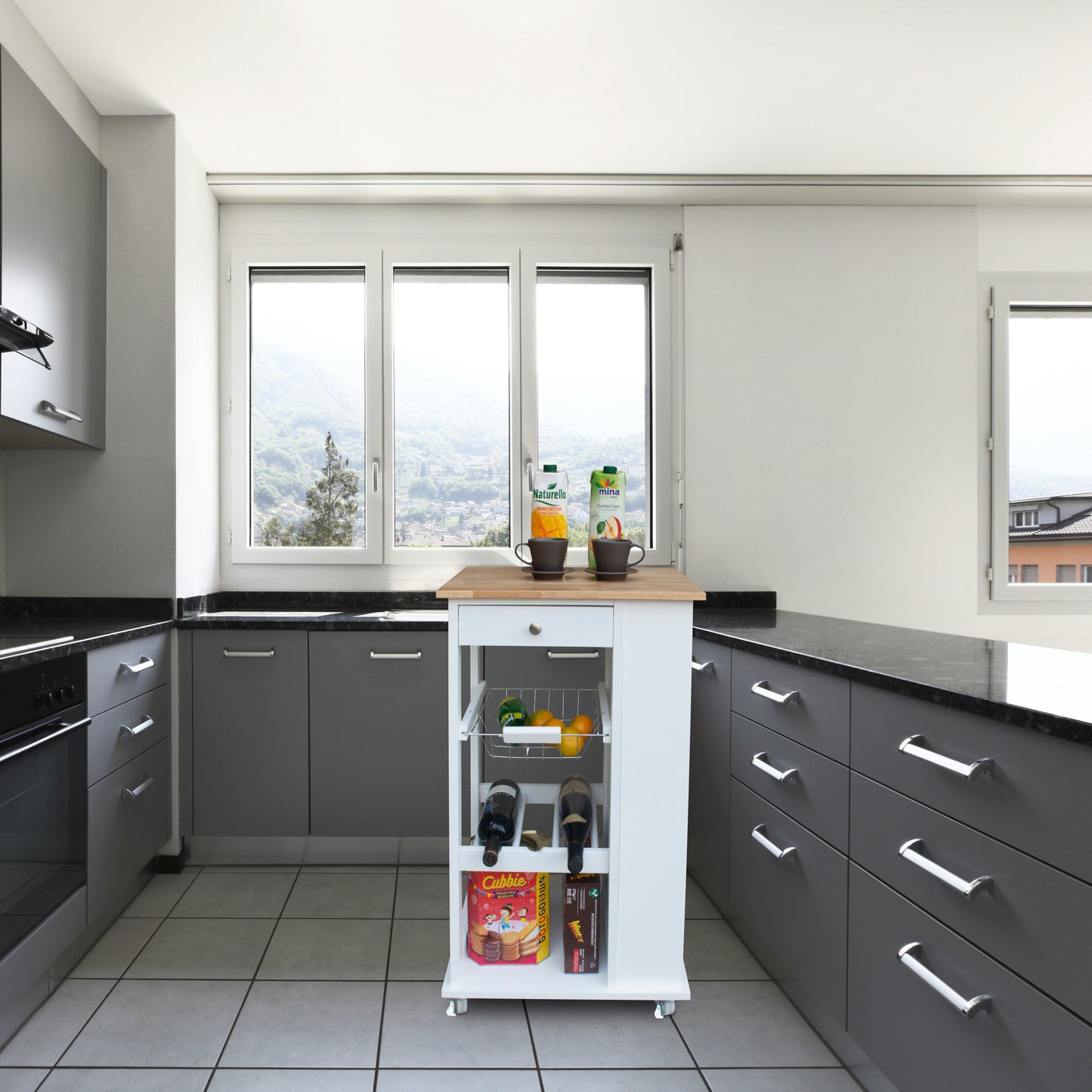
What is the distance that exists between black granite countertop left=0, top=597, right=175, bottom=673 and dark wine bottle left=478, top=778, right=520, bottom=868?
3.70ft

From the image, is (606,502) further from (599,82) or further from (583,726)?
(599,82)

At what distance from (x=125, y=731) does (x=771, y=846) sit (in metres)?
1.88

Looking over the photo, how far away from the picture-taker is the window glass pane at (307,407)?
10.2 feet

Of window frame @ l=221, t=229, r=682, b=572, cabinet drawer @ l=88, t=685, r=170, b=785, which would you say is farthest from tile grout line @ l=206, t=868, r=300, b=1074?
window frame @ l=221, t=229, r=682, b=572

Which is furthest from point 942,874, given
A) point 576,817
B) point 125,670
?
point 125,670

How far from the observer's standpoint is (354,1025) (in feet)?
5.74

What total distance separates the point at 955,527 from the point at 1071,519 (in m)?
0.54

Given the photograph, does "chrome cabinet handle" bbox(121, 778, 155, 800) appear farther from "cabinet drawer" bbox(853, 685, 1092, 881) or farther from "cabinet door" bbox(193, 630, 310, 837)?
→ "cabinet drawer" bbox(853, 685, 1092, 881)

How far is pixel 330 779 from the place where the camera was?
103 inches

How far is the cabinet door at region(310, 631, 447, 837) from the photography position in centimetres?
262

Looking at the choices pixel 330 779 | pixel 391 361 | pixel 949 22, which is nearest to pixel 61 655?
pixel 330 779

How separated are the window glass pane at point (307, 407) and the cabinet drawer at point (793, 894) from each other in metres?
1.91

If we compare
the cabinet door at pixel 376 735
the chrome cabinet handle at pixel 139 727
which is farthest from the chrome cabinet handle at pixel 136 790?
the cabinet door at pixel 376 735

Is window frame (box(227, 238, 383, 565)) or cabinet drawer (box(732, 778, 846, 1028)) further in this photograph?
window frame (box(227, 238, 383, 565))
